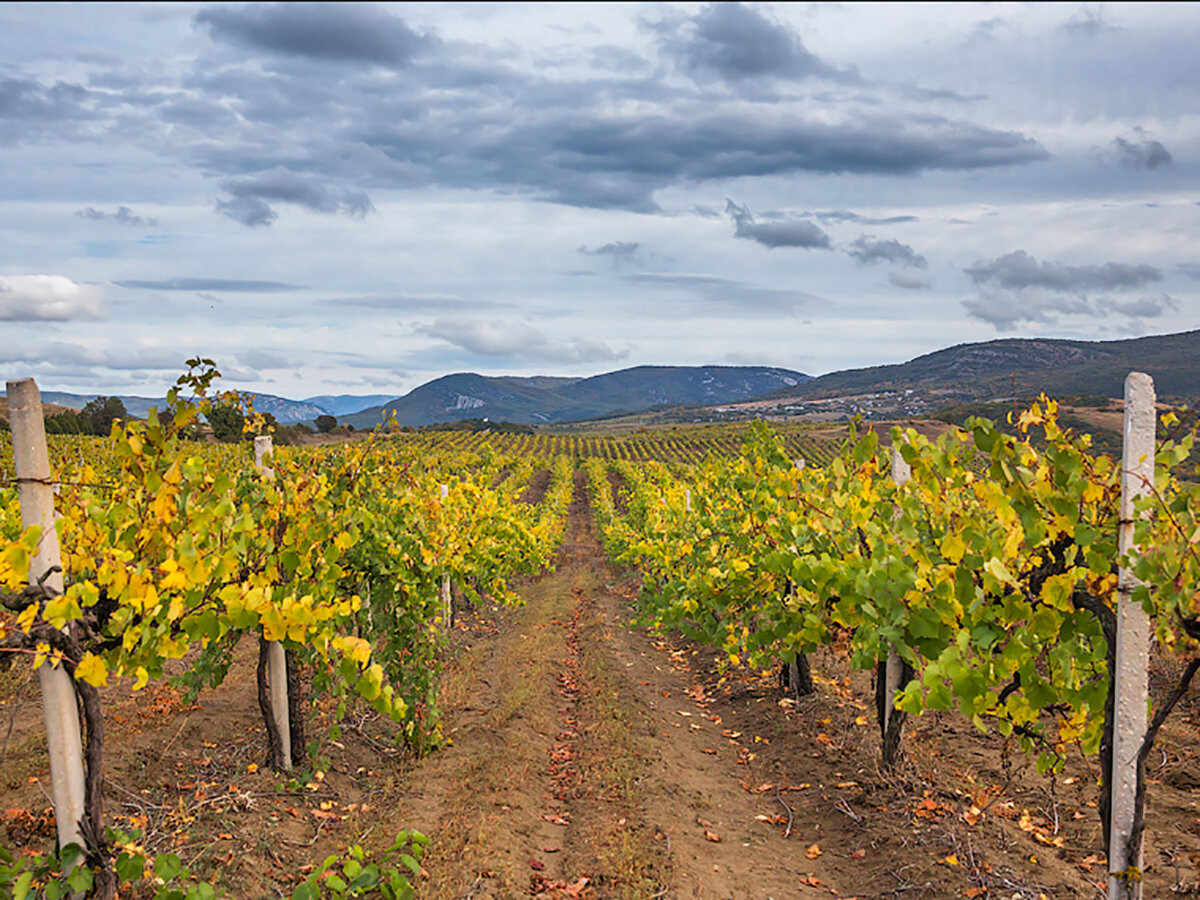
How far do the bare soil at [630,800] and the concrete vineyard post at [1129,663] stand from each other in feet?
3.19

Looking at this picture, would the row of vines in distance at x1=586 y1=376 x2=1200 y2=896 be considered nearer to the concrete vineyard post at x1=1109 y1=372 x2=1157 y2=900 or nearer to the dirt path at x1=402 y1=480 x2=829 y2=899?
the concrete vineyard post at x1=1109 y1=372 x2=1157 y2=900

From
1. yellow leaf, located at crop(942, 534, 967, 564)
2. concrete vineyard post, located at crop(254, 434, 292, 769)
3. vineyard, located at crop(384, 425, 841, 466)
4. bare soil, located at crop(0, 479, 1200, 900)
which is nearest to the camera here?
yellow leaf, located at crop(942, 534, 967, 564)

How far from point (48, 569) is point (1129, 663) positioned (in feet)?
14.0

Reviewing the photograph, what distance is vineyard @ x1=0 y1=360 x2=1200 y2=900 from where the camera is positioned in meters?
3.17

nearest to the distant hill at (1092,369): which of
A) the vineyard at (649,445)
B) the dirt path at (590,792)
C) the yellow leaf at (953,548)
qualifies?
the vineyard at (649,445)

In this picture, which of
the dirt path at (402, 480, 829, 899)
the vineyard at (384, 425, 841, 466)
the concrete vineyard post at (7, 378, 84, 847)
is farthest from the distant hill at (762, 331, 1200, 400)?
the concrete vineyard post at (7, 378, 84, 847)

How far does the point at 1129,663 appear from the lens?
9.90 ft

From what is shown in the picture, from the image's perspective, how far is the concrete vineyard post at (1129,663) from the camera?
118 inches

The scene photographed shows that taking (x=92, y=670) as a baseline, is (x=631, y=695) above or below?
below

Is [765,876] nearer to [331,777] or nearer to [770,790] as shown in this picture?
[770,790]

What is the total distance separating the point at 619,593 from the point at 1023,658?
14.6m

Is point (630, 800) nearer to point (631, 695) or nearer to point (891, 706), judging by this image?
point (891, 706)

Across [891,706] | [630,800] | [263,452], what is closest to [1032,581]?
[891,706]

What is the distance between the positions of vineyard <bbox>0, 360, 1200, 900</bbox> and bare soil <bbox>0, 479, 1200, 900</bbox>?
1.2 inches
